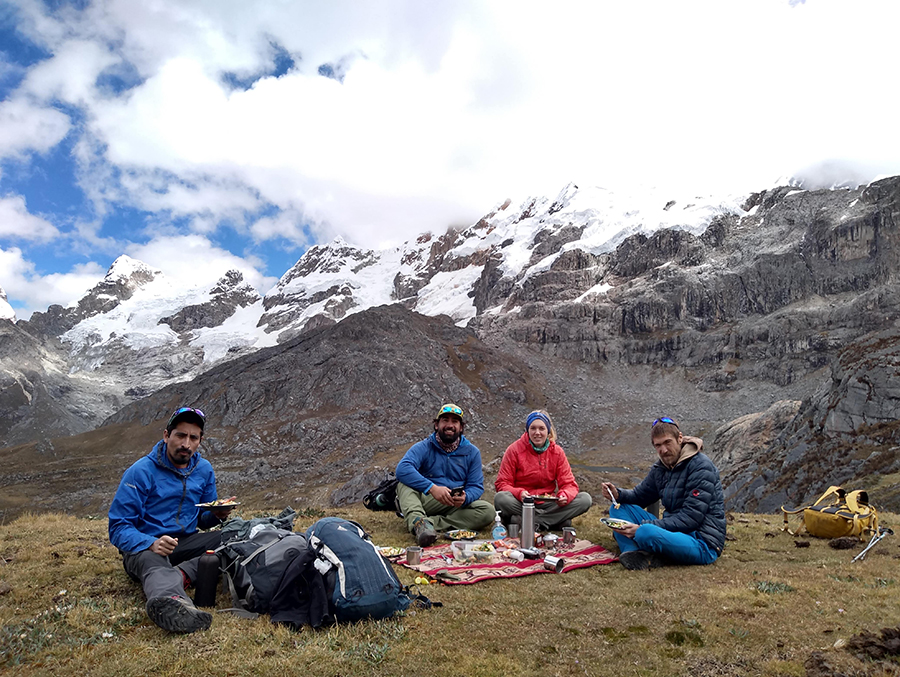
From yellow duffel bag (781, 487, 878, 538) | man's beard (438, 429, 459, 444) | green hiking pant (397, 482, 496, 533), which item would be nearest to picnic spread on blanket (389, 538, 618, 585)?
green hiking pant (397, 482, 496, 533)

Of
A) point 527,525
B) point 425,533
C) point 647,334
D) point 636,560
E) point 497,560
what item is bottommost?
point 636,560

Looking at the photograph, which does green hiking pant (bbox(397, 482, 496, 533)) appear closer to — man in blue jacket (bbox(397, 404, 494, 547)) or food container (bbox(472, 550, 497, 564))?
man in blue jacket (bbox(397, 404, 494, 547))

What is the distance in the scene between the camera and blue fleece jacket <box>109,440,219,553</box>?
6.52 m

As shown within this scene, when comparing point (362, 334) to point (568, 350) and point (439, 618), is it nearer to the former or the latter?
point (568, 350)

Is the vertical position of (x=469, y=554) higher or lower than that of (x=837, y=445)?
higher

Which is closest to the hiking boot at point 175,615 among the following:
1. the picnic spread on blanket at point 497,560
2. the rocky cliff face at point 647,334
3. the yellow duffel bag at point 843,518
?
the picnic spread on blanket at point 497,560

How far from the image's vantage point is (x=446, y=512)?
35.6 ft

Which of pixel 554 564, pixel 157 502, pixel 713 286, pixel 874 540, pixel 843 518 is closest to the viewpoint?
pixel 157 502

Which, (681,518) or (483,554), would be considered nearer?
(681,518)

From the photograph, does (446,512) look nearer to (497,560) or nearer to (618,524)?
(497,560)

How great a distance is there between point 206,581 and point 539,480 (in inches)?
260

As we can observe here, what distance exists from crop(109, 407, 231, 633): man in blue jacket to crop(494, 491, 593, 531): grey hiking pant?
539cm

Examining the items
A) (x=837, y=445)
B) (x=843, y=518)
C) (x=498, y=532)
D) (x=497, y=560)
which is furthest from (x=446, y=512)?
(x=837, y=445)

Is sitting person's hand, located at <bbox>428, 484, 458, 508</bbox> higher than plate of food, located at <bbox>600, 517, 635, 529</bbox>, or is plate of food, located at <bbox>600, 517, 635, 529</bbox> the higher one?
sitting person's hand, located at <bbox>428, 484, 458, 508</bbox>
